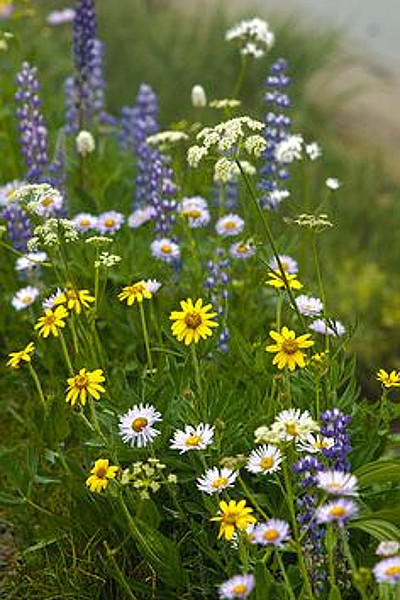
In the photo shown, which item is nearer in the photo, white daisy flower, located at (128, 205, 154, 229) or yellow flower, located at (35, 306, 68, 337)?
yellow flower, located at (35, 306, 68, 337)

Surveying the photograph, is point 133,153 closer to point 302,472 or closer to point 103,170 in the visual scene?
point 103,170

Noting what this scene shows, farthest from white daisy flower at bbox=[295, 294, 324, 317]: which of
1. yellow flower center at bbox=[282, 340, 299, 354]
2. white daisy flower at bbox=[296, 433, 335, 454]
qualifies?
white daisy flower at bbox=[296, 433, 335, 454]

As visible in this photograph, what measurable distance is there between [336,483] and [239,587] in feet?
0.78

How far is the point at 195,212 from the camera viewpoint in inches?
138

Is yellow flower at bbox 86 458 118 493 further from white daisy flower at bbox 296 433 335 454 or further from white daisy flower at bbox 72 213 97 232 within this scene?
white daisy flower at bbox 72 213 97 232

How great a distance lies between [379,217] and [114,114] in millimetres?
1882

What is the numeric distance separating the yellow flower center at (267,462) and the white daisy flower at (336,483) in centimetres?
22

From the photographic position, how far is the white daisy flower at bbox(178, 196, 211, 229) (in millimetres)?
3490

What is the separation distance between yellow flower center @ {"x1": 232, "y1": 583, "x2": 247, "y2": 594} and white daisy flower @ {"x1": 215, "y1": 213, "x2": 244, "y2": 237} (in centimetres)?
162

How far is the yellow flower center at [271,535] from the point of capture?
2021 mm

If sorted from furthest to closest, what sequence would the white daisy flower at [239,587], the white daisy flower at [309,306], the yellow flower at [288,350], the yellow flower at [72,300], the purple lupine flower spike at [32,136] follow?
1. the purple lupine flower spike at [32,136]
2. the white daisy flower at [309,306]
3. the yellow flower at [72,300]
4. the yellow flower at [288,350]
5. the white daisy flower at [239,587]

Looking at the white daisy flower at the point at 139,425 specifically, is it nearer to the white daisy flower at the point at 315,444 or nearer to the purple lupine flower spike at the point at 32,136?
the white daisy flower at the point at 315,444

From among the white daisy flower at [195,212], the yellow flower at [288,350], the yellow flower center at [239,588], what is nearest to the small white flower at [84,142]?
the white daisy flower at [195,212]

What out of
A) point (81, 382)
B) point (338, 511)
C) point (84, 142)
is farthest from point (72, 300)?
point (84, 142)
